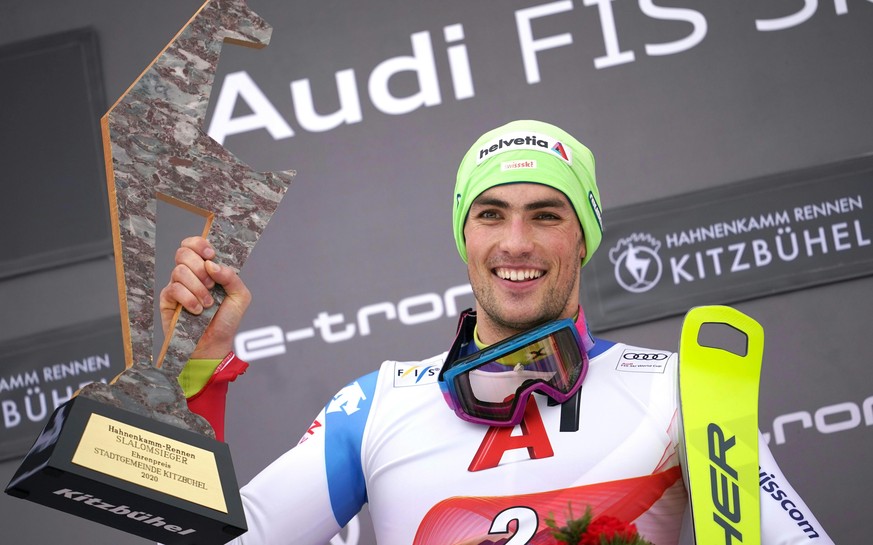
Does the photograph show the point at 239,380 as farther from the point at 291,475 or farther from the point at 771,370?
the point at 771,370

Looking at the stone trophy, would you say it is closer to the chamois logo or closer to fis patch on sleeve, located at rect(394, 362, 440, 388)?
fis patch on sleeve, located at rect(394, 362, 440, 388)

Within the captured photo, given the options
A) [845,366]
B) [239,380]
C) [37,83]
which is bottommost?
[845,366]

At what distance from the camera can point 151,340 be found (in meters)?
1.51

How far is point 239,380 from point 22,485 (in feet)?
5.57

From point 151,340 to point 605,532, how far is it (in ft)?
2.31

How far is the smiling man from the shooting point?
1.67 meters

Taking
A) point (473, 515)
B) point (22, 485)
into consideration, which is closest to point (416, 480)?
point (473, 515)

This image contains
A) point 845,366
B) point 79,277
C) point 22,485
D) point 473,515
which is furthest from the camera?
point 79,277

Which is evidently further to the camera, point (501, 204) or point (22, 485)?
point (501, 204)

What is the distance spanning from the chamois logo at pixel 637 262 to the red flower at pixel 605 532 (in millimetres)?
1721

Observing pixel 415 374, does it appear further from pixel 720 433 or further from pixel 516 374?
pixel 720 433

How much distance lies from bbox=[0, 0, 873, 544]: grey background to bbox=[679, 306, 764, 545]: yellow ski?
131 cm

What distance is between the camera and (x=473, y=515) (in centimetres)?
169

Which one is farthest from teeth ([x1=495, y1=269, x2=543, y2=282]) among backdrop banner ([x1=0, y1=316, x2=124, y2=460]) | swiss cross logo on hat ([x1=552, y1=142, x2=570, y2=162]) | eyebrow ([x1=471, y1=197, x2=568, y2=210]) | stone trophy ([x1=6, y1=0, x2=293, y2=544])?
backdrop banner ([x1=0, y1=316, x2=124, y2=460])
